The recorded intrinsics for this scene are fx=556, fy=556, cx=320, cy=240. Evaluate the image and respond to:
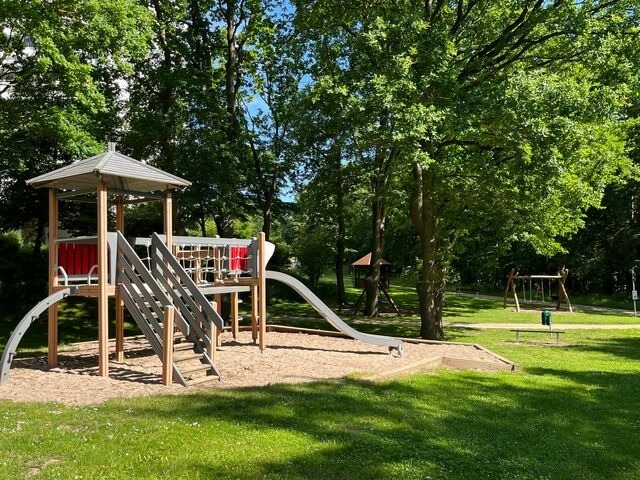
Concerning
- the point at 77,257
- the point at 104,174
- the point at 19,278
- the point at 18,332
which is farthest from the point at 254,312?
the point at 19,278

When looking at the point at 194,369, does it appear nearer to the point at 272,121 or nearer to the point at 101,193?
the point at 101,193

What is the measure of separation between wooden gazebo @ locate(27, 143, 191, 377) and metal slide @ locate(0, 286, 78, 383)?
446 mm

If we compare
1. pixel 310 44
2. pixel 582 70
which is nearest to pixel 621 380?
pixel 582 70

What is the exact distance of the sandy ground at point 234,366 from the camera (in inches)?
330

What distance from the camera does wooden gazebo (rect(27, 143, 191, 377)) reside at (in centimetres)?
968

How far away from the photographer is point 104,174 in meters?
9.63

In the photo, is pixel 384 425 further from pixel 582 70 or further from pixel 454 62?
pixel 582 70

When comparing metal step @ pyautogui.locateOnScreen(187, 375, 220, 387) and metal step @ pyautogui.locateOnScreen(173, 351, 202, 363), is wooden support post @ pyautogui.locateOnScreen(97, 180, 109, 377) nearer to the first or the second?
metal step @ pyautogui.locateOnScreen(173, 351, 202, 363)

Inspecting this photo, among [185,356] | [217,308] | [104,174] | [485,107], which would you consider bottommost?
[185,356]

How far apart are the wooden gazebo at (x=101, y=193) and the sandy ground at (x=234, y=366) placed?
1.89ft

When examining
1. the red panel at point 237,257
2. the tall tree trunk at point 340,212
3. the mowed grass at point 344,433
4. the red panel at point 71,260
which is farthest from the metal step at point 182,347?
the tall tree trunk at point 340,212

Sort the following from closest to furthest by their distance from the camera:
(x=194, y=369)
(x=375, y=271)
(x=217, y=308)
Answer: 1. (x=194, y=369)
2. (x=217, y=308)
3. (x=375, y=271)

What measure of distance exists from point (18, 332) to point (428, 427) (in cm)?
690

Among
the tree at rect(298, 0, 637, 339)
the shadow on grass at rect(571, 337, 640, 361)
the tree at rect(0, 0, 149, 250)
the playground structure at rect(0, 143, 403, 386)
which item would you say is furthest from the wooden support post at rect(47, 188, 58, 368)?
the shadow on grass at rect(571, 337, 640, 361)
